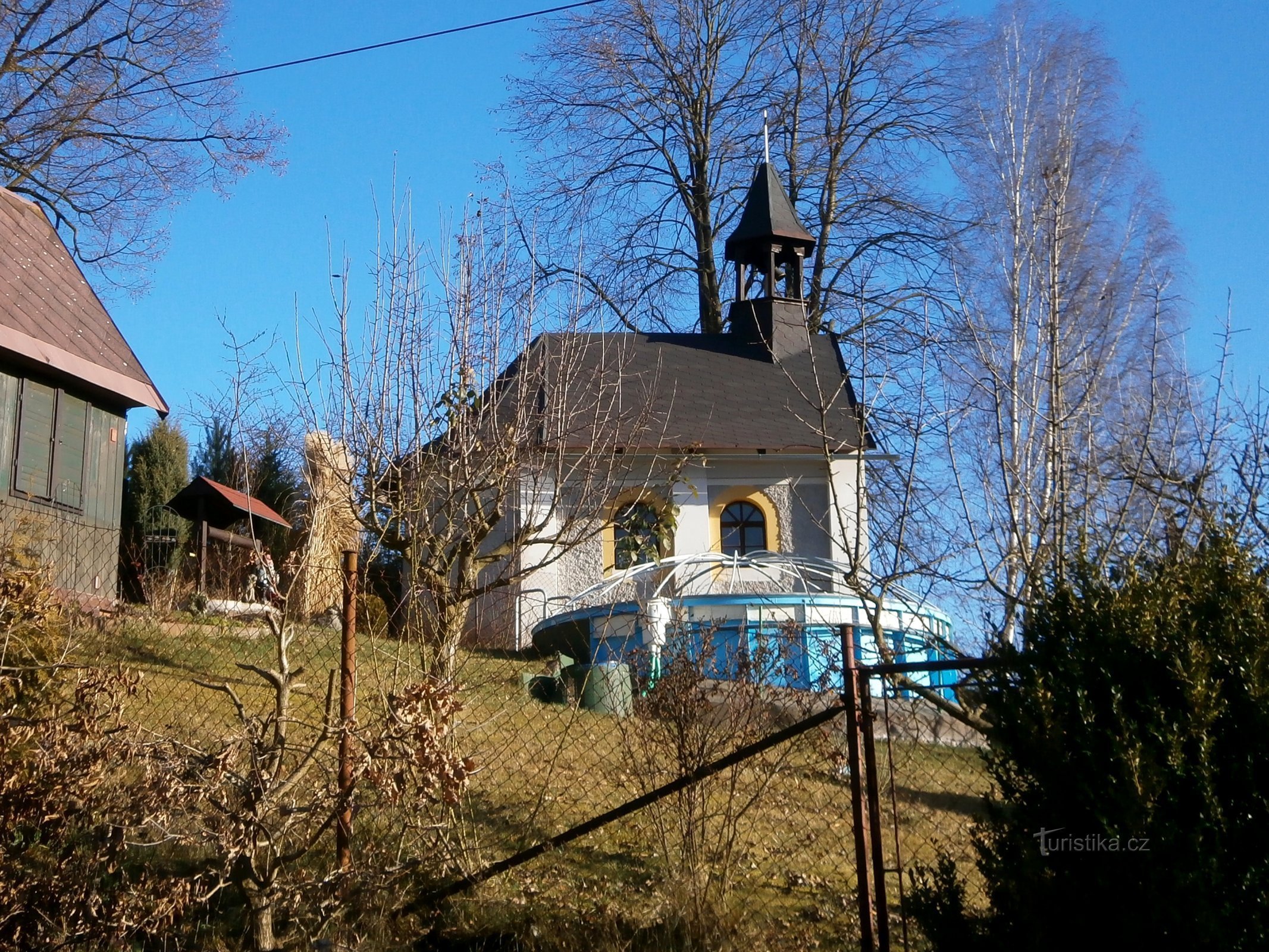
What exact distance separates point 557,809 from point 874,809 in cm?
278

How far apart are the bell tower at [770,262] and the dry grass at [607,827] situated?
13708 millimetres

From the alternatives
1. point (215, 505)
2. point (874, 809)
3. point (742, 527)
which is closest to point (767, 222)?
point (742, 527)

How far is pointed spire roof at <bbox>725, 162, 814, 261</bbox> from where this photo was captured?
22.5 meters

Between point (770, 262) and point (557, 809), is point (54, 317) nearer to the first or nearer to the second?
point (557, 809)

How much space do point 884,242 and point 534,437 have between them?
18.9 meters

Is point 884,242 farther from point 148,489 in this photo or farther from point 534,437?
point 534,437

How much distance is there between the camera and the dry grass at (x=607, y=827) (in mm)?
5082

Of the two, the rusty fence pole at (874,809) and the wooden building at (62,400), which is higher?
the wooden building at (62,400)

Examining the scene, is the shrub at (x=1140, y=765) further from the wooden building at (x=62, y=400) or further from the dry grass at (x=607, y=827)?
the wooden building at (x=62, y=400)

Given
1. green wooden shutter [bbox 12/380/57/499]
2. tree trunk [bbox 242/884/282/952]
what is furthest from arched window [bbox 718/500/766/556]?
tree trunk [bbox 242/884/282/952]

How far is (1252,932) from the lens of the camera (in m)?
3.14

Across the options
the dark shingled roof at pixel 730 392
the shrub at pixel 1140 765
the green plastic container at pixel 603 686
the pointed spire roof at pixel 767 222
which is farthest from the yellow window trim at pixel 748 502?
the shrub at pixel 1140 765

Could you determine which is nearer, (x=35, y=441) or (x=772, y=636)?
(x=772, y=636)

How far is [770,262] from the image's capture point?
887 inches
